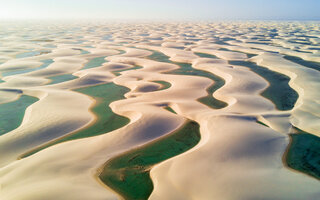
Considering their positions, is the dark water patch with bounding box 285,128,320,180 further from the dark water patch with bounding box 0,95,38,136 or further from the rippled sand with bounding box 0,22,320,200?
the dark water patch with bounding box 0,95,38,136

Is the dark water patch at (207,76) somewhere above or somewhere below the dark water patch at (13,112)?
above

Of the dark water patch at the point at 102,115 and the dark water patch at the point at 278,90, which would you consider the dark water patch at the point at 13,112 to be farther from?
the dark water patch at the point at 278,90

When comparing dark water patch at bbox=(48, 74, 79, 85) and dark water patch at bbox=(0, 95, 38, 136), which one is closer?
dark water patch at bbox=(0, 95, 38, 136)

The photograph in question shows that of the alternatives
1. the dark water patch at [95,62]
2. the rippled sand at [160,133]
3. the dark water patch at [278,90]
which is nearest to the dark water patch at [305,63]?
the rippled sand at [160,133]

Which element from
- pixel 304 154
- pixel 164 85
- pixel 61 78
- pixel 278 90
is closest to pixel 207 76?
pixel 164 85

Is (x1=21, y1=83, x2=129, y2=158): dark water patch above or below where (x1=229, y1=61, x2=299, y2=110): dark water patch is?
below

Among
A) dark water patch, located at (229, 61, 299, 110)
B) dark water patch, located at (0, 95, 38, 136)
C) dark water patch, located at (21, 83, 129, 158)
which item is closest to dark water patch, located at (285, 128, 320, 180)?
dark water patch, located at (229, 61, 299, 110)

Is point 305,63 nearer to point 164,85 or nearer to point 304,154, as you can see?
point 164,85
